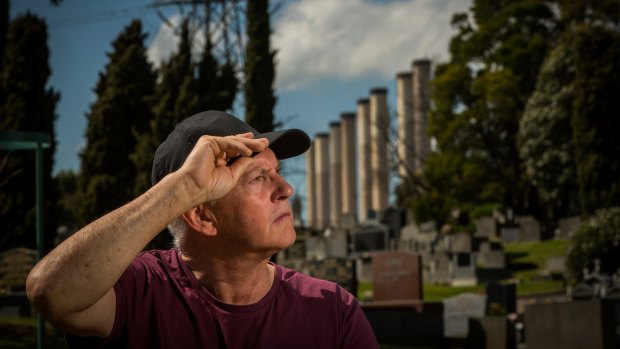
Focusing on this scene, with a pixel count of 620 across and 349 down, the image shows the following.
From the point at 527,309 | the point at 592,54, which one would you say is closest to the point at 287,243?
the point at 527,309

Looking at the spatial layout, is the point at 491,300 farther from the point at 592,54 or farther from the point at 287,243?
the point at 592,54

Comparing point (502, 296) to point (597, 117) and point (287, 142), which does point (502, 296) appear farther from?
point (597, 117)

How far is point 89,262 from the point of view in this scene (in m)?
2.33

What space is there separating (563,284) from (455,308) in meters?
10.3

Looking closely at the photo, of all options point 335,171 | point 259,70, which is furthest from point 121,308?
point 335,171

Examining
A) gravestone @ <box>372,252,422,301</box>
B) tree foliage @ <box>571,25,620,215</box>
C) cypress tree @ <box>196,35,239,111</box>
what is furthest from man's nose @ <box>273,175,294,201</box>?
tree foliage @ <box>571,25,620,215</box>

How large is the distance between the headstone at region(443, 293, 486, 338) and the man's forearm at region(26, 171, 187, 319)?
55.5 ft

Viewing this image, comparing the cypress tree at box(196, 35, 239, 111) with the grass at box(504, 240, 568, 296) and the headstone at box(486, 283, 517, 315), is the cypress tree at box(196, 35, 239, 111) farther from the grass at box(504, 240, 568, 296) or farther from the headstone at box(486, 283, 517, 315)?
the grass at box(504, 240, 568, 296)

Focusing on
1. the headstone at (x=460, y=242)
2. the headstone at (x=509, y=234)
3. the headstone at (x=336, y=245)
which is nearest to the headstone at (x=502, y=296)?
the headstone at (x=460, y=242)

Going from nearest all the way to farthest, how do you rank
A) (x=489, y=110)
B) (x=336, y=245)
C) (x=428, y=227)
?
1. (x=336, y=245)
2. (x=428, y=227)
3. (x=489, y=110)

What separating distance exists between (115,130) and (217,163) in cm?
2462

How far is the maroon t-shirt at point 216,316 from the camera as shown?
2650mm

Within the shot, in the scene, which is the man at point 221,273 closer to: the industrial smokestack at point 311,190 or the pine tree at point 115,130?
the pine tree at point 115,130

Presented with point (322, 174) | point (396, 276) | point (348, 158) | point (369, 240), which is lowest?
point (396, 276)
